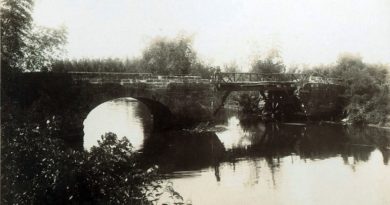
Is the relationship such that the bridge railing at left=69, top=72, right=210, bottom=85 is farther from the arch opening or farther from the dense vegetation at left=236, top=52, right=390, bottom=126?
the dense vegetation at left=236, top=52, right=390, bottom=126

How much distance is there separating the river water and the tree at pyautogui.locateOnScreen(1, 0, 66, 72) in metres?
4.82

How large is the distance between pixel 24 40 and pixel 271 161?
12.6 meters

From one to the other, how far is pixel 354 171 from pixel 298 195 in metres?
4.06

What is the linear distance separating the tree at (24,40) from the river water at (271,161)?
482cm

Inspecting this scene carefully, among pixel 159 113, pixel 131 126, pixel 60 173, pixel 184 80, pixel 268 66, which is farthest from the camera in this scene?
pixel 268 66

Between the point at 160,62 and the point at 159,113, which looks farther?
the point at 160,62

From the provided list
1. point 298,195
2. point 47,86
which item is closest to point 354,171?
point 298,195

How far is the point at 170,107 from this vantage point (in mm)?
25328

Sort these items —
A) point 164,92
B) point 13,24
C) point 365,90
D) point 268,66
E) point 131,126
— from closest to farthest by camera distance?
point 13,24 → point 164,92 → point 365,90 → point 131,126 → point 268,66

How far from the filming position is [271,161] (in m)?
18.5

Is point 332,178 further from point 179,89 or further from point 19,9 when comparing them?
point 19,9

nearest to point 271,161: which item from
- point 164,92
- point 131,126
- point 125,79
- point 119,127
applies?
point 164,92

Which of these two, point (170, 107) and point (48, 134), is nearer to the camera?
point (48, 134)

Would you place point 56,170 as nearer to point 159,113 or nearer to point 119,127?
point 159,113
